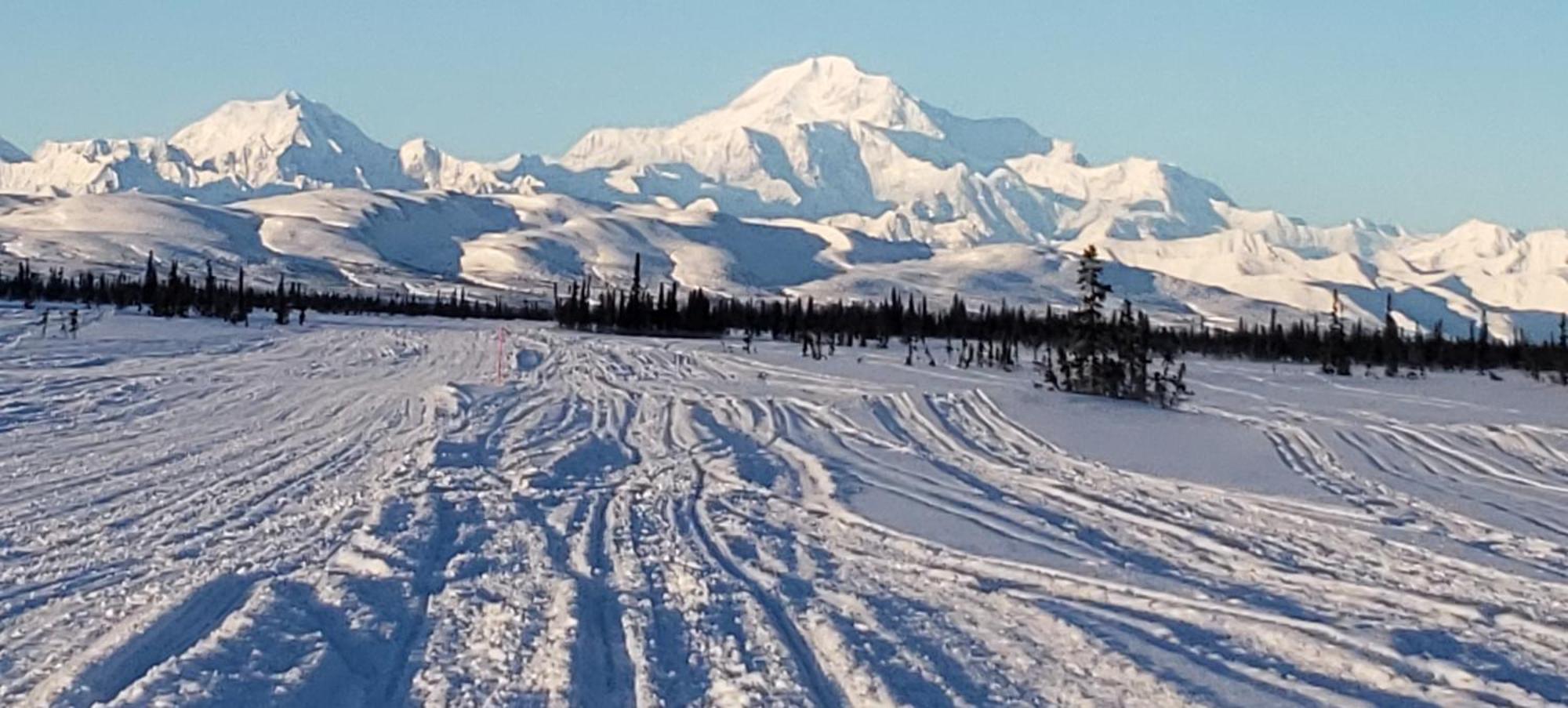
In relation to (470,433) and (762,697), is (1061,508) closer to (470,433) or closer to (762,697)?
(762,697)

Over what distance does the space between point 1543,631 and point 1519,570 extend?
6.74 ft

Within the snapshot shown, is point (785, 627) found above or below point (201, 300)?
below

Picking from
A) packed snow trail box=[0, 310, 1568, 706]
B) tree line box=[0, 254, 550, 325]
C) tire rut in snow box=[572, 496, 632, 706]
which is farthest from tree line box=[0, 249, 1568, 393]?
tire rut in snow box=[572, 496, 632, 706]

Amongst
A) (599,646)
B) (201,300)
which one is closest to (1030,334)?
(201,300)

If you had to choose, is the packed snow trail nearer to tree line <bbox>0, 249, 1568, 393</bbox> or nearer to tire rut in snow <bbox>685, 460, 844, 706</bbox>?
tire rut in snow <bbox>685, 460, 844, 706</bbox>

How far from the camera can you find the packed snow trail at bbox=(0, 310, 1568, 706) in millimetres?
6902

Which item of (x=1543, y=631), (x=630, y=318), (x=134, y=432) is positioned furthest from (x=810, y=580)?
(x=630, y=318)

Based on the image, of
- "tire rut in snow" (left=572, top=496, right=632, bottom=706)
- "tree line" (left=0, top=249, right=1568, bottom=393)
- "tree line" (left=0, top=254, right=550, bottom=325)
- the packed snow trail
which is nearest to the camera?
"tire rut in snow" (left=572, top=496, right=632, bottom=706)

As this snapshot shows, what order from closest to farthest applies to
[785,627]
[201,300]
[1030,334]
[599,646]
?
[599,646], [785,627], [201,300], [1030,334]

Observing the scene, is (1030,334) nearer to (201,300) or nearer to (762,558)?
(201,300)

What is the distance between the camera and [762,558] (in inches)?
400

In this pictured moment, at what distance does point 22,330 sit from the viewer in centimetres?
4512

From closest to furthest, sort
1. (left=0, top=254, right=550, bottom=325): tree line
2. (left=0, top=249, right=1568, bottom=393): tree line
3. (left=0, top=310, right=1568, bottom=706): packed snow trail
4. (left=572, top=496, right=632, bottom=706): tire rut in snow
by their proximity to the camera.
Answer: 1. (left=572, top=496, right=632, bottom=706): tire rut in snow
2. (left=0, top=310, right=1568, bottom=706): packed snow trail
3. (left=0, top=249, right=1568, bottom=393): tree line
4. (left=0, top=254, right=550, bottom=325): tree line

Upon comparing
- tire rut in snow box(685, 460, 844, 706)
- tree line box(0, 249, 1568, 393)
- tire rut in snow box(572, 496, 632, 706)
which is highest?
tree line box(0, 249, 1568, 393)
